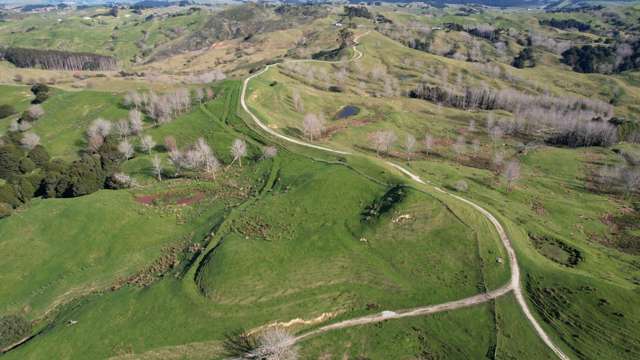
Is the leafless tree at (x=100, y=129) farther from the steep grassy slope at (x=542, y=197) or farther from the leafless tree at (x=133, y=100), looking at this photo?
the steep grassy slope at (x=542, y=197)

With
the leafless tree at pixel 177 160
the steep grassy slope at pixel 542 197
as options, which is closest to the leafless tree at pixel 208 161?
the leafless tree at pixel 177 160

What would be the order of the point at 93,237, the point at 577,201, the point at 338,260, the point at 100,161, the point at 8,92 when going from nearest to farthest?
the point at 338,260
the point at 93,237
the point at 577,201
the point at 100,161
the point at 8,92

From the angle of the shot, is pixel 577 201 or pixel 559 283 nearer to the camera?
pixel 559 283

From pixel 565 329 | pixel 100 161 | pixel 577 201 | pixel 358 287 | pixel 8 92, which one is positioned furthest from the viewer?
pixel 8 92

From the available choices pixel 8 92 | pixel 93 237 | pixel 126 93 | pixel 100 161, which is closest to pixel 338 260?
pixel 93 237

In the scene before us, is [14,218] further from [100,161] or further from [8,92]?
[8,92]

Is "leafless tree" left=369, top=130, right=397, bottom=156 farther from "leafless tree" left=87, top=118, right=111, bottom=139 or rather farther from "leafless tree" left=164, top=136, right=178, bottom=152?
"leafless tree" left=87, top=118, right=111, bottom=139

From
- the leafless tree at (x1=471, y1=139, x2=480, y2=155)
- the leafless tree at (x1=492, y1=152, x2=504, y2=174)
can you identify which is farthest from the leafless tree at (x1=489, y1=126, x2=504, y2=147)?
the leafless tree at (x1=492, y1=152, x2=504, y2=174)

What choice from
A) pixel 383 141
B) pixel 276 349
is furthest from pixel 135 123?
pixel 276 349
